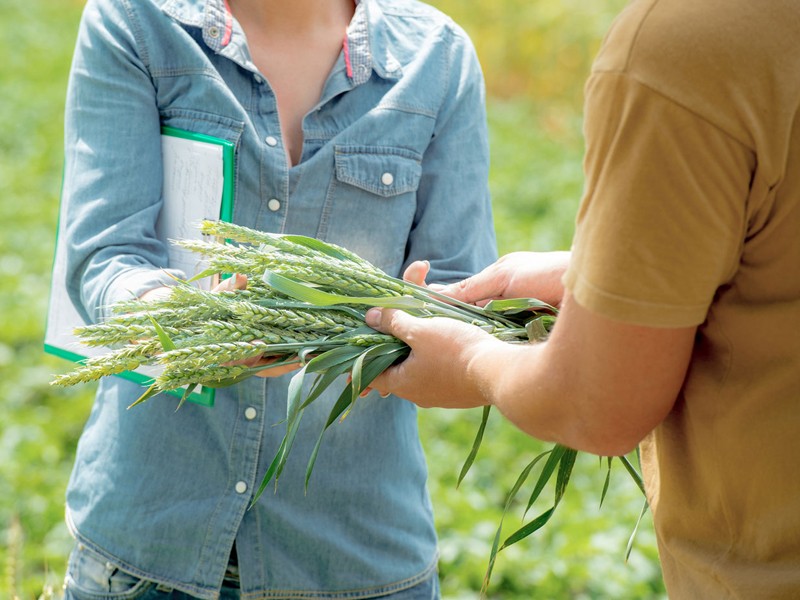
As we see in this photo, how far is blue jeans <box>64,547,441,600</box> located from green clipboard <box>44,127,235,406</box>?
36cm

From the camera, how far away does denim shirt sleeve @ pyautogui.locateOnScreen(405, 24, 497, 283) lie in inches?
78.8

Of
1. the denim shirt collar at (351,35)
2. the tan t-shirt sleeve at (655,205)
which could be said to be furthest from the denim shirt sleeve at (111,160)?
the tan t-shirt sleeve at (655,205)

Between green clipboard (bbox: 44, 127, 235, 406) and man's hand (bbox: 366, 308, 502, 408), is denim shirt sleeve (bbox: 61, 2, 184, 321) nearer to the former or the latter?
green clipboard (bbox: 44, 127, 235, 406)

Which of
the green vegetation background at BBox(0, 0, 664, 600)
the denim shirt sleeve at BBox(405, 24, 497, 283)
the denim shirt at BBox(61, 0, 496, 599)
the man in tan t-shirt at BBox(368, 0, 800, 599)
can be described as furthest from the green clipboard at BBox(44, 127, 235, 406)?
the man in tan t-shirt at BBox(368, 0, 800, 599)

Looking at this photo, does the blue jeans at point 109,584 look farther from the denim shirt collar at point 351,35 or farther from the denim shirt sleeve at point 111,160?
the denim shirt collar at point 351,35

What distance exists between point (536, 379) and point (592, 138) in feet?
0.98

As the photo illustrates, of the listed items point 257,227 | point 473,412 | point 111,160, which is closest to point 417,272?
point 257,227

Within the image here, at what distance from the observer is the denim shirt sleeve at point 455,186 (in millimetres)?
2002

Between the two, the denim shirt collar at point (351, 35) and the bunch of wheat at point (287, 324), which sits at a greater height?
the denim shirt collar at point (351, 35)

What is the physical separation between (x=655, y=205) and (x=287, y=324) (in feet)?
2.55

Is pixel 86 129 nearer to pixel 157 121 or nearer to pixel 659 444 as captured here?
pixel 157 121

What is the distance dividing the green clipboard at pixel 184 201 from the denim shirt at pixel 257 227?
4cm

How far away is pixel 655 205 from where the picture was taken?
3.34ft

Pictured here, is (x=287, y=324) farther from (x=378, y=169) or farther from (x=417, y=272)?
(x=378, y=169)
